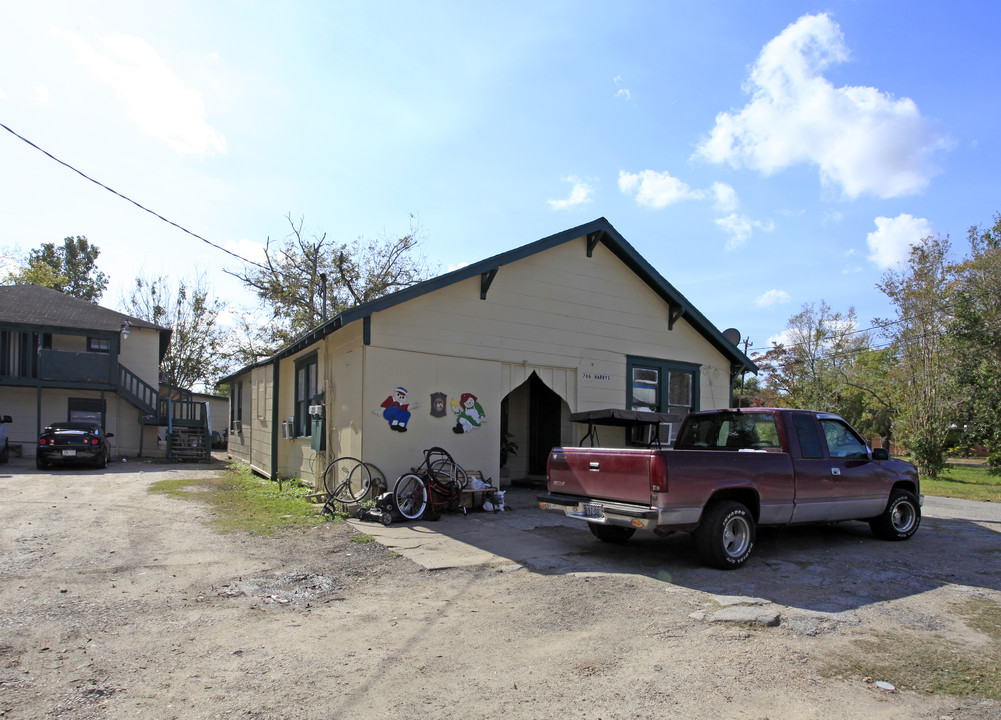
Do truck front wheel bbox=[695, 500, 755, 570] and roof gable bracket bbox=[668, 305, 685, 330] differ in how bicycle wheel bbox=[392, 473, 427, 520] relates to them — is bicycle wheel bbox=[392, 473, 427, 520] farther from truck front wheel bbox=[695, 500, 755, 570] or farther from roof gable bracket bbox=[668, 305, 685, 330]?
roof gable bracket bbox=[668, 305, 685, 330]

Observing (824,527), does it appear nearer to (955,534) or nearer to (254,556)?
(955,534)

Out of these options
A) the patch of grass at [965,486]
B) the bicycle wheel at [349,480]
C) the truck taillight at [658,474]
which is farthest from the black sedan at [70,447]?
the patch of grass at [965,486]

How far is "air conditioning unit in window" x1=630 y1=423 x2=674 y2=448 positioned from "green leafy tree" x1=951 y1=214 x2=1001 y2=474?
10.9 metres

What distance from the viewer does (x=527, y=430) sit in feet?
50.0

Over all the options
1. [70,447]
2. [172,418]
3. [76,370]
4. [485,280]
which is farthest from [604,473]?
[172,418]

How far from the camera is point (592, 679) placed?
4.11 meters

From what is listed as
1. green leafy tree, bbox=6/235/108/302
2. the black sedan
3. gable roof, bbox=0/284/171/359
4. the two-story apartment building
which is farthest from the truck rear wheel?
green leafy tree, bbox=6/235/108/302

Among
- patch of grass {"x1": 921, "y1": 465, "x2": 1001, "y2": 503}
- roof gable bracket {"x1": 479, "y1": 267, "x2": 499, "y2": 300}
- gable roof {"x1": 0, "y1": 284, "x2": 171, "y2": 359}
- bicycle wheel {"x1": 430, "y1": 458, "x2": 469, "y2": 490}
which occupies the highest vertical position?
gable roof {"x1": 0, "y1": 284, "x2": 171, "y2": 359}

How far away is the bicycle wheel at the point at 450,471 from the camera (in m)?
10.6

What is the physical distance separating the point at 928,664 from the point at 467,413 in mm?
8044

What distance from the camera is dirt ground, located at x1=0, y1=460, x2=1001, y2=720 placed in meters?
3.76

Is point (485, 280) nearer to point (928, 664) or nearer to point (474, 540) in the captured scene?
point (474, 540)

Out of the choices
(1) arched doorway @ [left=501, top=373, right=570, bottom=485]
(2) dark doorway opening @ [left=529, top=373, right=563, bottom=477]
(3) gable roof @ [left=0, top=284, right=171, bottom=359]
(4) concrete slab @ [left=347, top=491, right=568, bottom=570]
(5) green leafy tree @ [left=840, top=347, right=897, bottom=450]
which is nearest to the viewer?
(4) concrete slab @ [left=347, top=491, right=568, bottom=570]

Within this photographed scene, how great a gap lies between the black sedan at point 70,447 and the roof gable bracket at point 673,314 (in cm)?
1729
